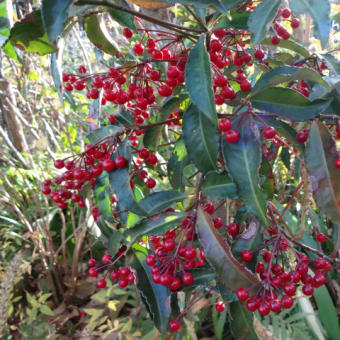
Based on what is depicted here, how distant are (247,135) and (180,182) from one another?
0.29 metres

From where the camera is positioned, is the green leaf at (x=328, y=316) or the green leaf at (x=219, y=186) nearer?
the green leaf at (x=219, y=186)

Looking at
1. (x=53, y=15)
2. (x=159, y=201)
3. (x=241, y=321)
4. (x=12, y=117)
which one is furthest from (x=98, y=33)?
(x=12, y=117)

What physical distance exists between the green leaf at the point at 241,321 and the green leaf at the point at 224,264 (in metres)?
0.18

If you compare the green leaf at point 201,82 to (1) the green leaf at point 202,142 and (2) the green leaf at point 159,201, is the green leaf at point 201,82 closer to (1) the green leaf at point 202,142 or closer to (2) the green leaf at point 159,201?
(1) the green leaf at point 202,142

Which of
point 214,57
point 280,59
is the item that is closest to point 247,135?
point 214,57

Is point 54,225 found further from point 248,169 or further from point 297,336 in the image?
point 248,169

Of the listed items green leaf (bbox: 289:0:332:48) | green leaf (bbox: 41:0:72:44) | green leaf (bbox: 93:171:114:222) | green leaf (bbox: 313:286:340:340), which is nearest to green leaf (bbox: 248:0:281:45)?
green leaf (bbox: 289:0:332:48)

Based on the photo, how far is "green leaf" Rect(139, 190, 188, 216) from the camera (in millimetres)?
611

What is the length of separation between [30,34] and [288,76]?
45cm

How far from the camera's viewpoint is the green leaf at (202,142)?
0.54m

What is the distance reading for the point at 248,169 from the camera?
0.48m

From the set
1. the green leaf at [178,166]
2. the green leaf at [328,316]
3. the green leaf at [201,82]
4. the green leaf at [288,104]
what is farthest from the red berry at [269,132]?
the green leaf at [328,316]

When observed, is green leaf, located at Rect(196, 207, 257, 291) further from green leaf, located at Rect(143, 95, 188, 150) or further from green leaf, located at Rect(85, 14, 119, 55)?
green leaf, located at Rect(85, 14, 119, 55)

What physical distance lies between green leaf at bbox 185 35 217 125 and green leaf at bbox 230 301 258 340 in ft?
1.46
